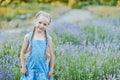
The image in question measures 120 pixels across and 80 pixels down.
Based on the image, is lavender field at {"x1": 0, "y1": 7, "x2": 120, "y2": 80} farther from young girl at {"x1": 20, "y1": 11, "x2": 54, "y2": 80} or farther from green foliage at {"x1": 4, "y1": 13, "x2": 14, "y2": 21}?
green foliage at {"x1": 4, "y1": 13, "x2": 14, "y2": 21}

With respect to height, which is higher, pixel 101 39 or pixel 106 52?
pixel 106 52

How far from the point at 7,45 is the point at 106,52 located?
4.87 feet

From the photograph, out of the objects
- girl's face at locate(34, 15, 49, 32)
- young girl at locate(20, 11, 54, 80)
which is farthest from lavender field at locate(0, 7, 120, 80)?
girl's face at locate(34, 15, 49, 32)

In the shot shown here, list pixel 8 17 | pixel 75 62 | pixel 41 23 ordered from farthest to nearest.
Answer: pixel 8 17 → pixel 75 62 → pixel 41 23

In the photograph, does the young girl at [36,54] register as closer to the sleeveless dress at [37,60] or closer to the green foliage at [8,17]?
the sleeveless dress at [37,60]

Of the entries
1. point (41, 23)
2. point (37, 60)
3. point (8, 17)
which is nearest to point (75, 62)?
point (37, 60)

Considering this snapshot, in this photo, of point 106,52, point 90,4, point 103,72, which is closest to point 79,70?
point 103,72

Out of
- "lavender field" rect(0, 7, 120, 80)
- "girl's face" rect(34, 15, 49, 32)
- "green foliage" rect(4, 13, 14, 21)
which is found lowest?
"green foliage" rect(4, 13, 14, 21)

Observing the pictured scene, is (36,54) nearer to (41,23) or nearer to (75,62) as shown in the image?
(41,23)

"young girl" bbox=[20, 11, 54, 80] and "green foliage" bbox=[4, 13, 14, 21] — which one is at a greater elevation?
"young girl" bbox=[20, 11, 54, 80]

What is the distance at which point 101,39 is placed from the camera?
8.12m

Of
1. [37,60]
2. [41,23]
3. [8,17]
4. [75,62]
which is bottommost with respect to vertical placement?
[8,17]

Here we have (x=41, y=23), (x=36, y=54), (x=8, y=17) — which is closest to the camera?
(x=41, y=23)

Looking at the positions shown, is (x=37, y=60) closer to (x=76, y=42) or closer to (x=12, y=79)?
(x=12, y=79)
